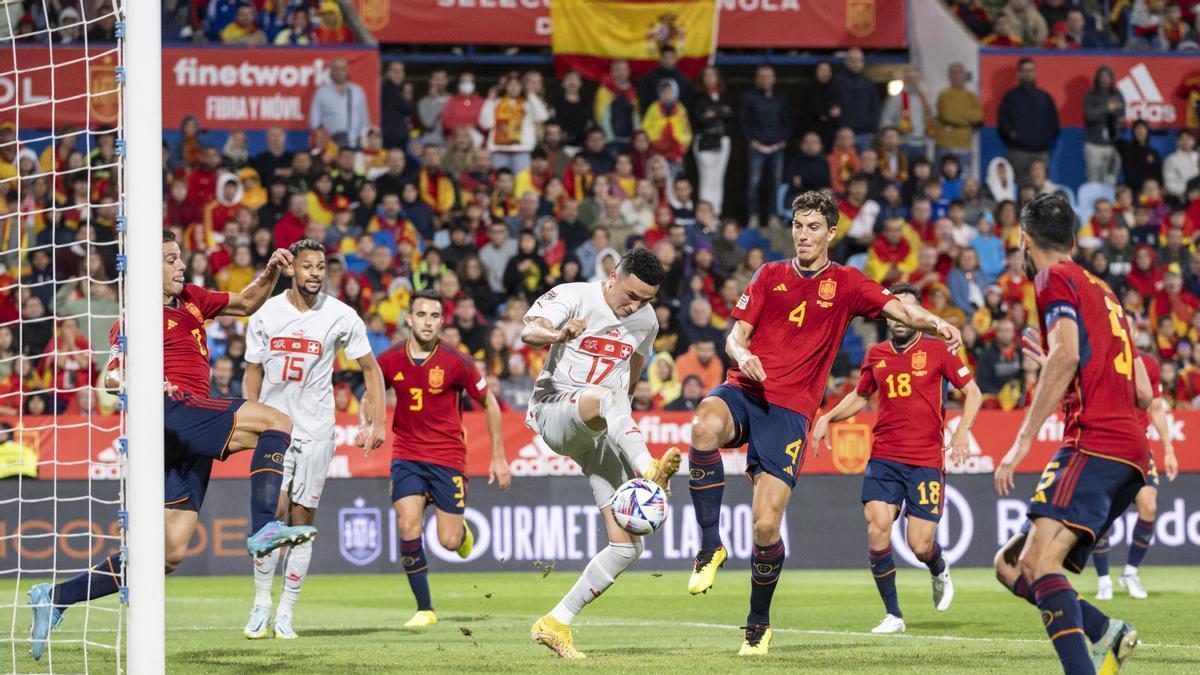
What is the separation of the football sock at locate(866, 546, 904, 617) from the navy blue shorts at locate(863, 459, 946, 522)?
1.63 feet

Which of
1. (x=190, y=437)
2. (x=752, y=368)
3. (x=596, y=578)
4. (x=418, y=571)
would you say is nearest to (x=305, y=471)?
(x=418, y=571)

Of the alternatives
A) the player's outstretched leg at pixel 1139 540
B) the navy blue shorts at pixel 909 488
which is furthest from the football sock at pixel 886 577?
the player's outstretched leg at pixel 1139 540

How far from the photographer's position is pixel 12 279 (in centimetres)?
1878

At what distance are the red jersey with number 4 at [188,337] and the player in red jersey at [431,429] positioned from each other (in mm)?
2909

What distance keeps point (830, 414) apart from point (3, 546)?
862 centimetres

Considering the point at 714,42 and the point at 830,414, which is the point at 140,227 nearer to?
the point at 830,414

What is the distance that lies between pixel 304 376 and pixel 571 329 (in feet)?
11.3

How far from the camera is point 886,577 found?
1159 centimetres

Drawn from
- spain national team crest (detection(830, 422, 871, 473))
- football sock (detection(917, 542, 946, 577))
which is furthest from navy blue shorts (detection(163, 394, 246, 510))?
spain national team crest (detection(830, 422, 871, 473))

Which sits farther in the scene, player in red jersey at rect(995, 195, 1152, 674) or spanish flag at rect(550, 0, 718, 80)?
spanish flag at rect(550, 0, 718, 80)

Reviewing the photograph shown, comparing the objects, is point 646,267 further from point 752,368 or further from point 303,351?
point 303,351

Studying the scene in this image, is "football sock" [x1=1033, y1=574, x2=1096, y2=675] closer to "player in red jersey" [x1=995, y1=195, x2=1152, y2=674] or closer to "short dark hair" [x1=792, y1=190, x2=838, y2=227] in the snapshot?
"player in red jersey" [x1=995, y1=195, x2=1152, y2=674]

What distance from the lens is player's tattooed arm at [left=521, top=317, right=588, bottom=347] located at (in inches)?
338

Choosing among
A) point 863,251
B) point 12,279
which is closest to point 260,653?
point 12,279
